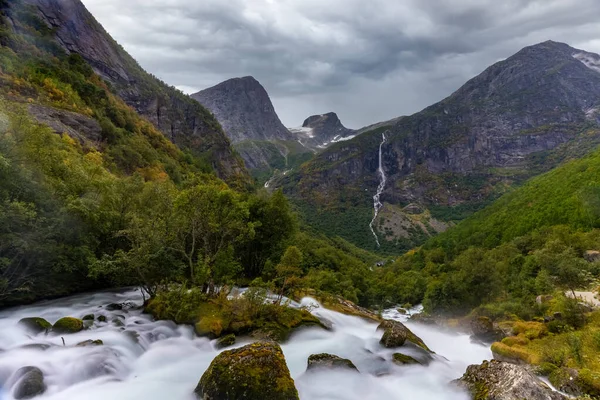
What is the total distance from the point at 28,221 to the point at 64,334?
7029mm

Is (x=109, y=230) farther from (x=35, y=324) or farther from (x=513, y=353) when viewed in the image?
(x=513, y=353)

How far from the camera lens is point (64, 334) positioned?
18688 mm

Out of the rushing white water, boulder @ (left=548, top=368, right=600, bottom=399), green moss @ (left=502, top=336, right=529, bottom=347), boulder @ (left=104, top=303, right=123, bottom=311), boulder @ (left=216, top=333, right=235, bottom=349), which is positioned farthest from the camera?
green moss @ (left=502, top=336, right=529, bottom=347)

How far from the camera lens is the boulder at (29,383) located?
13.2 m

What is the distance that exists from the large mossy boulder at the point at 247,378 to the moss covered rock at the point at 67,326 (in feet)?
30.5

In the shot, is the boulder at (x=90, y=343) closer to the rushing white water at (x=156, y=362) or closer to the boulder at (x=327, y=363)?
the rushing white water at (x=156, y=362)

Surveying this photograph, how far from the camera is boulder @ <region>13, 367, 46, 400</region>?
1321 cm

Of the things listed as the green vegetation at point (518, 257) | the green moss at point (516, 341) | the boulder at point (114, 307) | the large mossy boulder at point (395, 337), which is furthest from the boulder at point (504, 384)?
the boulder at point (114, 307)

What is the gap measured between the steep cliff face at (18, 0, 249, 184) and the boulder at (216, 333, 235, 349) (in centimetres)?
10297

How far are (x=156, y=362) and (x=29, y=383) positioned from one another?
547 cm

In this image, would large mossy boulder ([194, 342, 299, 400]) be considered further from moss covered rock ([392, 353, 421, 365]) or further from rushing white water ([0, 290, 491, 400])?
moss covered rock ([392, 353, 421, 365])

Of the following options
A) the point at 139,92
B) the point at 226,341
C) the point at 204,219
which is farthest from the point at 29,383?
the point at 139,92

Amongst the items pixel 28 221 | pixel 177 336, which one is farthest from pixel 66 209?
pixel 177 336

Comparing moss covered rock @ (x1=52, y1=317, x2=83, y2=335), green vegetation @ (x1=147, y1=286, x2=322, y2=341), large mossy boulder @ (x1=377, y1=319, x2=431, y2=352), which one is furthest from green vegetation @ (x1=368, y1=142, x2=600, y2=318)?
moss covered rock @ (x1=52, y1=317, x2=83, y2=335)
